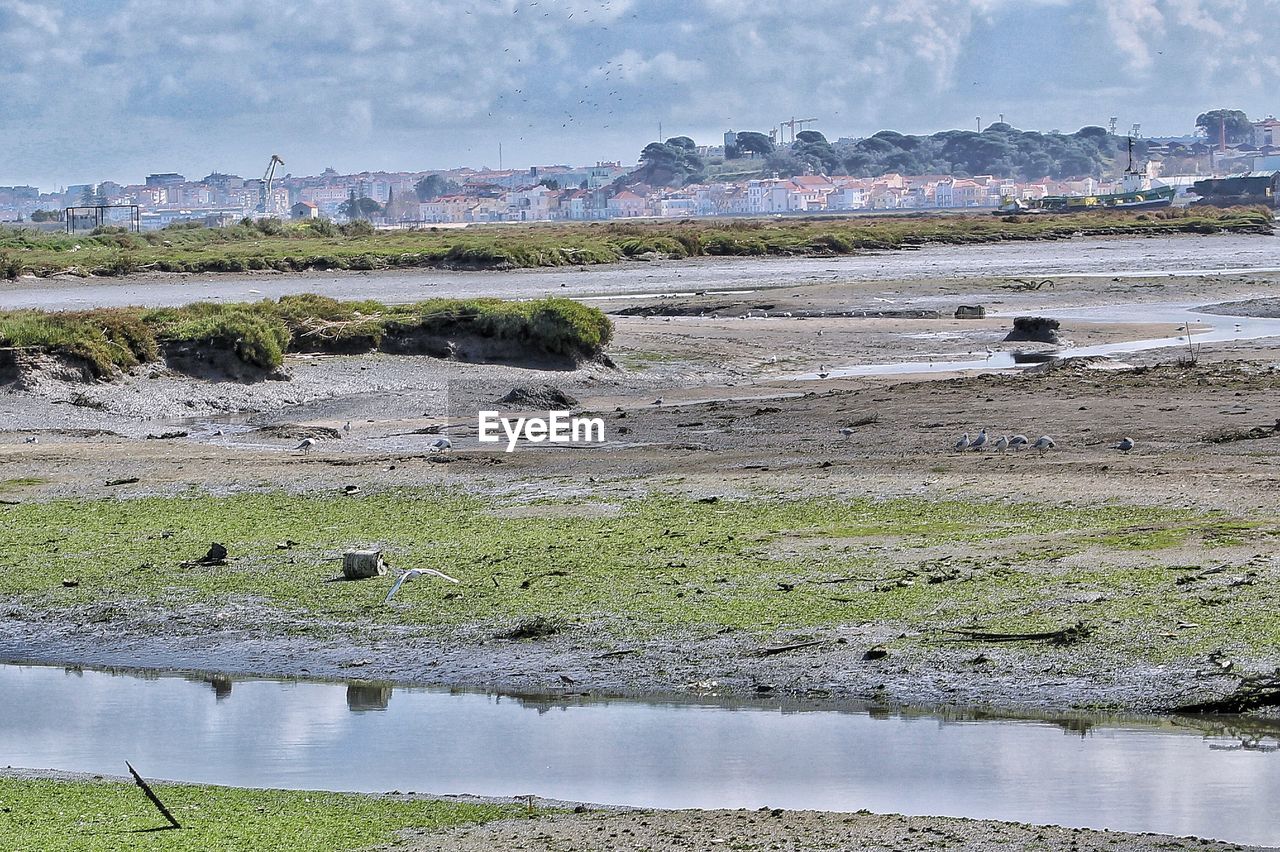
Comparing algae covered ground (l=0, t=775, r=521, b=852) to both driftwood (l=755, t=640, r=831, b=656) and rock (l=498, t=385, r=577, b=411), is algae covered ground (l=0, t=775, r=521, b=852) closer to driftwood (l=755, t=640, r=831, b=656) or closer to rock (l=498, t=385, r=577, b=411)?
driftwood (l=755, t=640, r=831, b=656)

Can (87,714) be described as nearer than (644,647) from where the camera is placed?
Yes

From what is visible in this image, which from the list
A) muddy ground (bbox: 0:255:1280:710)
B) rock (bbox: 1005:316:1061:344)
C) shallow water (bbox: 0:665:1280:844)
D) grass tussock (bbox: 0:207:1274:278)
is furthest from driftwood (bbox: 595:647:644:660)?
grass tussock (bbox: 0:207:1274:278)

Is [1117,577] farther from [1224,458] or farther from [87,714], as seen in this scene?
[87,714]

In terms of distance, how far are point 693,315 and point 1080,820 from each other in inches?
1387

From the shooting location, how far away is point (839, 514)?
47.2ft

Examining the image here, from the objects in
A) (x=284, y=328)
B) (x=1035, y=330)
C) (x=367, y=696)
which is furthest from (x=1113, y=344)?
(x=367, y=696)

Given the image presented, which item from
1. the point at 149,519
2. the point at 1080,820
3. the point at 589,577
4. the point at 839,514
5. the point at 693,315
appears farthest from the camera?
the point at 693,315

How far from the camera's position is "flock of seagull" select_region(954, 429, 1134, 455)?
57.6 ft

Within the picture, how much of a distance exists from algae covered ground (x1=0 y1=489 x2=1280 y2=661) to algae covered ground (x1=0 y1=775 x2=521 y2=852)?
11.4ft

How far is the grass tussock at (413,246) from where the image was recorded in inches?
2749

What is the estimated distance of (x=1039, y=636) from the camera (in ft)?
34.0

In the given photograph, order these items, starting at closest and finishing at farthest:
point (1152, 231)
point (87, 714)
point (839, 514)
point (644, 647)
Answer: point (87, 714)
point (644, 647)
point (839, 514)
point (1152, 231)

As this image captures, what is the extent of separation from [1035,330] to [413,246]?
5452cm

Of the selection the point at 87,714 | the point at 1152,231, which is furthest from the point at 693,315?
the point at 1152,231
